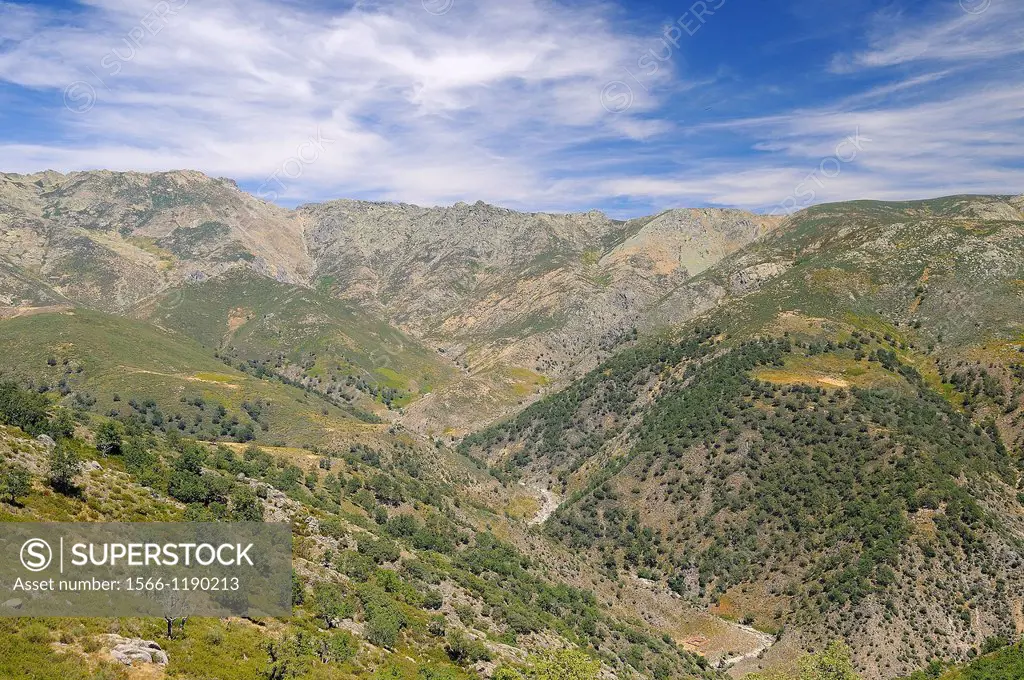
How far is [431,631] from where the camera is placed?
36.9 m

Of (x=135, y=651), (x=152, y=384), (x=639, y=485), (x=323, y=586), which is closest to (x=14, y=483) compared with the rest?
(x=135, y=651)

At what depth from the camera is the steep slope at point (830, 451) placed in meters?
65.3

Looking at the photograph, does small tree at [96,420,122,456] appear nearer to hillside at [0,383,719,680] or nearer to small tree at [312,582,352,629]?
hillside at [0,383,719,680]

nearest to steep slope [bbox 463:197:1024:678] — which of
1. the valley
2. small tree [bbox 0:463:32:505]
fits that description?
the valley

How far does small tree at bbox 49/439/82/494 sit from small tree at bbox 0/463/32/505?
3.72 ft

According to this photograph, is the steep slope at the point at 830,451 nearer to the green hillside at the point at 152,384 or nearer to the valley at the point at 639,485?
the valley at the point at 639,485

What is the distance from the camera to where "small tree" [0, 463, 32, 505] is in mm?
27469

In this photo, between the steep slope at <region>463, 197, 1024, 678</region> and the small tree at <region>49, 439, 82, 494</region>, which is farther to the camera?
the steep slope at <region>463, 197, 1024, 678</region>

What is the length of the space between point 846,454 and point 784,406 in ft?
46.0

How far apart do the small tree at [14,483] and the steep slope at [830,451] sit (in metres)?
67.3

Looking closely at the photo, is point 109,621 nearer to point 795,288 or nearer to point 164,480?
point 164,480

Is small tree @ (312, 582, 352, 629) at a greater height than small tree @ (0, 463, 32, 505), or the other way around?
small tree @ (0, 463, 32, 505)

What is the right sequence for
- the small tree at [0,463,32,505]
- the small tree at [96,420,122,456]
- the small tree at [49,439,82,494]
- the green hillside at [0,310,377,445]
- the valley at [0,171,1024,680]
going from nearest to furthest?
the small tree at [0,463,32,505] < the small tree at [49,439,82,494] < the valley at [0,171,1024,680] < the small tree at [96,420,122,456] < the green hillside at [0,310,377,445]

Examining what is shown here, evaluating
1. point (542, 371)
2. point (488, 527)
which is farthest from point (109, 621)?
point (542, 371)
